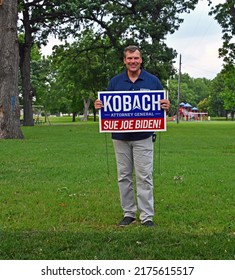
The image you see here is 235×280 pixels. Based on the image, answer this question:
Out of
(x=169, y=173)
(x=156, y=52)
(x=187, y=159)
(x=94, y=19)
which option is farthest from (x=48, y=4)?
(x=169, y=173)

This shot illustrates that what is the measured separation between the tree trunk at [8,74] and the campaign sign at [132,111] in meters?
15.2

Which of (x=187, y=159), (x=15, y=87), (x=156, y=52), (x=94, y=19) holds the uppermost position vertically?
(x=94, y=19)

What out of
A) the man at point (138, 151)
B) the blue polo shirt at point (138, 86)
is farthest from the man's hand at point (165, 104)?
the blue polo shirt at point (138, 86)

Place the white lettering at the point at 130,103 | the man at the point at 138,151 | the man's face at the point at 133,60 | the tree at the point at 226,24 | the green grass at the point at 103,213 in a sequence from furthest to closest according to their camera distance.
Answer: the tree at the point at 226,24 < the white lettering at the point at 130,103 < the man at the point at 138,151 < the man's face at the point at 133,60 < the green grass at the point at 103,213

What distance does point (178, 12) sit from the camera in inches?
1471

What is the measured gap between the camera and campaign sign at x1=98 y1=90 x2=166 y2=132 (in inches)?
243

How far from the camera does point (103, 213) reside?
6934 mm

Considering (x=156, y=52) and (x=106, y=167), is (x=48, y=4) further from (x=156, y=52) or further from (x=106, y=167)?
(x=106, y=167)

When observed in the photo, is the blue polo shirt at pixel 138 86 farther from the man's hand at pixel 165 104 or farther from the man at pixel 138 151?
the man's hand at pixel 165 104

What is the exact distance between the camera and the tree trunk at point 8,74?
2088 cm

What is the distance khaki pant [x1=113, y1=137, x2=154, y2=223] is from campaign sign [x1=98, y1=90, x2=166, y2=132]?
21cm

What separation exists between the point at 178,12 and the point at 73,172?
2927 centimetres
